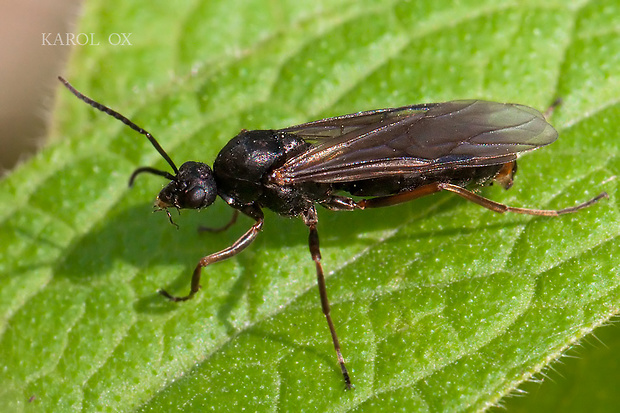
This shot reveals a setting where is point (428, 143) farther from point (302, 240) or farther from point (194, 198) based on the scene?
point (194, 198)

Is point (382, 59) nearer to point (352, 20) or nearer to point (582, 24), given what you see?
point (352, 20)

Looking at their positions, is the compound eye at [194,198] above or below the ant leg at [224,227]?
below

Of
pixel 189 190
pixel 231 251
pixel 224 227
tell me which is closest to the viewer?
pixel 231 251

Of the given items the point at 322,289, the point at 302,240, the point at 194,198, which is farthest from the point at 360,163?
the point at 194,198

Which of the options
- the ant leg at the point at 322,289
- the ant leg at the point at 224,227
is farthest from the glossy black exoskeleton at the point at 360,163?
the ant leg at the point at 224,227

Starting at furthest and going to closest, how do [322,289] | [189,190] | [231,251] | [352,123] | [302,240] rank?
[302,240] < [352,123] < [189,190] < [231,251] < [322,289]

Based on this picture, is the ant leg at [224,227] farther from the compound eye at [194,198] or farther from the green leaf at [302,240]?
the compound eye at [194,198]

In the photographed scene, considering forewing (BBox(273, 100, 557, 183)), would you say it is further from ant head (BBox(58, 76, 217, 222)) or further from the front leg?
ant head (BBox(58, 76, 217, 222))

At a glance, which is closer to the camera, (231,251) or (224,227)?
(231,251)
